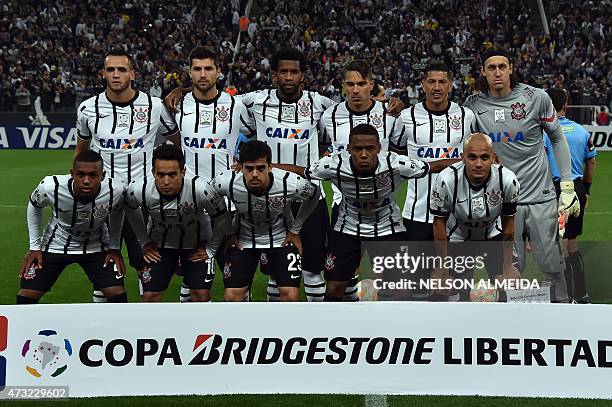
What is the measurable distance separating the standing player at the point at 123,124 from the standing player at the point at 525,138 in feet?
8.15

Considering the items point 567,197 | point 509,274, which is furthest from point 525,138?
point 509,274

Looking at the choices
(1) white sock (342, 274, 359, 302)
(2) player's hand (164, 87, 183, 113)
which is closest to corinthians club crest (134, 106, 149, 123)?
(2) player's hand (164, 87, 183, 113)

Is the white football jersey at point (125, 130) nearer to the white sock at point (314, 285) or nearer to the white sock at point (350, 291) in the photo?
the white sock at point (314, 285)

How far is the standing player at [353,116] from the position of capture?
638 centimetres

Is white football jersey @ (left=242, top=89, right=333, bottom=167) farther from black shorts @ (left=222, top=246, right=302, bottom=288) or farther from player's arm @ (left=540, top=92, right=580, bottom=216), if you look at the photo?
player's arm @ (left=540, top=92, right=580, bottom=216)

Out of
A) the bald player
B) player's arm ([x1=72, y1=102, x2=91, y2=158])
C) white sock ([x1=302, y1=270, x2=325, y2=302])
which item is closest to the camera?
the bald player

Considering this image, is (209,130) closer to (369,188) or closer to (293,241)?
(293,241)

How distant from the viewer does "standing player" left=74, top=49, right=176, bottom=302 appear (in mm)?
6570

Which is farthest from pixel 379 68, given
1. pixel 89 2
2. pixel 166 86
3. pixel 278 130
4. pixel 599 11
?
pixel 278 130

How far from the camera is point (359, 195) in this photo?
20.0 ft

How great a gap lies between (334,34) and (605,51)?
29.4 feet

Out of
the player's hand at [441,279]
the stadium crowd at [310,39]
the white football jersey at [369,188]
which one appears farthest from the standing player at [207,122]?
the stadium crowd at [310,39]

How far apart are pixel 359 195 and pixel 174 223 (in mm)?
1325

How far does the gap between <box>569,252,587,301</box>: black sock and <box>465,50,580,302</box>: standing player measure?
0.63 m
